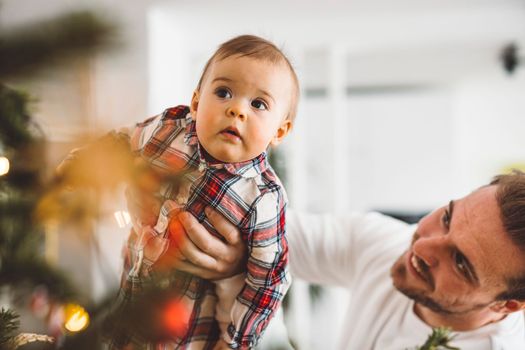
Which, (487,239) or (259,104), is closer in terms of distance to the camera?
(259,104)

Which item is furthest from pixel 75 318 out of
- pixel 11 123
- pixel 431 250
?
pixel 431 250

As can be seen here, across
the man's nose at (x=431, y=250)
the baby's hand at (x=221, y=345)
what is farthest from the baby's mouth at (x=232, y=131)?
the man's nose at (x=431, y=250)

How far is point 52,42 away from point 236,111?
0.93 feet

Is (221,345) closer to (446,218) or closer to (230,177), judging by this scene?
(230,177)

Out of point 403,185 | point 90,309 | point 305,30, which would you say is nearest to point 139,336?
point 90,309

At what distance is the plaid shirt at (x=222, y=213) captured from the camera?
2.28 feet

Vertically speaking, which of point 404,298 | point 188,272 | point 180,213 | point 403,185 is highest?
point 180,213

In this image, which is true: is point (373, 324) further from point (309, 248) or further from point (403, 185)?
point (403, 185)

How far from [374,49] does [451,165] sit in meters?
0.64

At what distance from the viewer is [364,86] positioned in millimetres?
2076

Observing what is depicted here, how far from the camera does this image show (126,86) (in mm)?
1476

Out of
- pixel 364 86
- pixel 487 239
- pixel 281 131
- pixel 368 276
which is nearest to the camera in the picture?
pixel 281 131

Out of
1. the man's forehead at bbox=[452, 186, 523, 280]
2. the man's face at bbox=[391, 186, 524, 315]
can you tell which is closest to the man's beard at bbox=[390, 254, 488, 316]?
the man's face at bbox=[391, 186, 524, 315]

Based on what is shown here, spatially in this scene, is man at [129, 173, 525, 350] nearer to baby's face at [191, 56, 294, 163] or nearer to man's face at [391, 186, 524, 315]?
man's face at [391, 186, 524, 315]
